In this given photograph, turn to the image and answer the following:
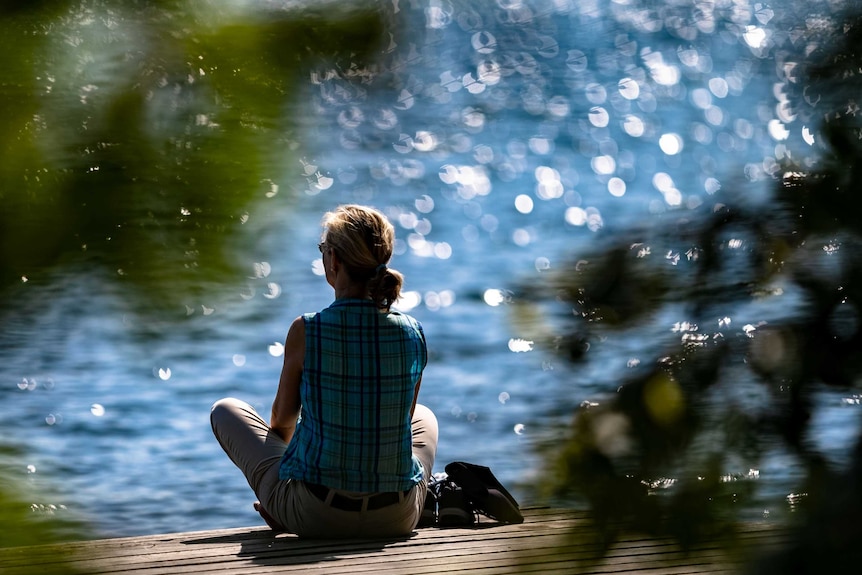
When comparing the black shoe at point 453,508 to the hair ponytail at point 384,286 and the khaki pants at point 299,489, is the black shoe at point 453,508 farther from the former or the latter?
the hair ponytail at point 384,286

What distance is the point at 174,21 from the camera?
2.11 ft

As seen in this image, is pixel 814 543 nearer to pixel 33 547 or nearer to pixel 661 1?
pixel 661 1

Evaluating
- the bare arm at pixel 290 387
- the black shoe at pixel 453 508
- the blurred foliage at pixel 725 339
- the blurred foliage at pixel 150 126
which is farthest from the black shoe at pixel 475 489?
the blurred foliage at pixel 150 126

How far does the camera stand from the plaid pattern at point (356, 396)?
11.5 ft

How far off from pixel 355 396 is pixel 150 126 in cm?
293

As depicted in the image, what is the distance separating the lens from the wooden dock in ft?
2.47

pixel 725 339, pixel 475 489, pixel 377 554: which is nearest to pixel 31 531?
pixel 725 339

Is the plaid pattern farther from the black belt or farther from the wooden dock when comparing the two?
the wooden dock

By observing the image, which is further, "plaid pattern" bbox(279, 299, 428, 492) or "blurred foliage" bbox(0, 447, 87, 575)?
"plaid pattern" bbox(279, 299, 428, 492)

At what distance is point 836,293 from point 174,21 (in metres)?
0.48

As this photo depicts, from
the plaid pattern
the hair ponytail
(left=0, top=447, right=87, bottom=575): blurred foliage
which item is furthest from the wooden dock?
the hair ponytail

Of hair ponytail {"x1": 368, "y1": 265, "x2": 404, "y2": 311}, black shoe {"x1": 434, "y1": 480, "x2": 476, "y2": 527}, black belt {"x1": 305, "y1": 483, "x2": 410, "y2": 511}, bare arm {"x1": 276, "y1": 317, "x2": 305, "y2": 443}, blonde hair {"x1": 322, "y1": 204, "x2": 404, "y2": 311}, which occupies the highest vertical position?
blonde hair {"x1": 322, "y1": 204, "x2": 404, "y2": 311}

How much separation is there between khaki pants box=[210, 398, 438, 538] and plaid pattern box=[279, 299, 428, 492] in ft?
0.26

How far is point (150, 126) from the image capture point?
24.9 inches
